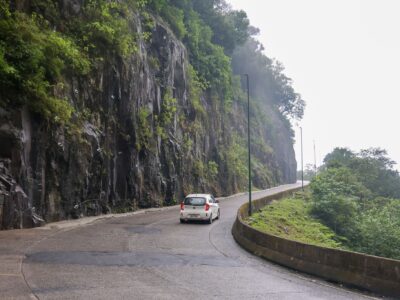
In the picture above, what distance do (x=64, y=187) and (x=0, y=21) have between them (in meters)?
8.47

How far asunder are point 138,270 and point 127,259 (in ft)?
5.53

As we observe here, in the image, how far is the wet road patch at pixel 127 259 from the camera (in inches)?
447

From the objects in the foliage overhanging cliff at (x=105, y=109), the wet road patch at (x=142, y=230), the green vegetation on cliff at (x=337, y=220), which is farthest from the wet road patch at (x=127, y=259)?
the green vegetation on cliff at (x=337, y=220)

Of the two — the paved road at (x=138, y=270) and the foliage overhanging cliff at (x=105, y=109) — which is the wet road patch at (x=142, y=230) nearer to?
the paved road at (x=138, y=270)

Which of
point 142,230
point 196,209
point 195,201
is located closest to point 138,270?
point 142,230

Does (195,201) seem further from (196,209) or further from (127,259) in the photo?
(127,259)

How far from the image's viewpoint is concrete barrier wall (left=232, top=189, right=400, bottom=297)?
346 inches

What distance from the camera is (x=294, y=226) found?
33500mm

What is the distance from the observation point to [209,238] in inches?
728

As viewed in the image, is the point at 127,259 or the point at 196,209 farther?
the point at 196,209

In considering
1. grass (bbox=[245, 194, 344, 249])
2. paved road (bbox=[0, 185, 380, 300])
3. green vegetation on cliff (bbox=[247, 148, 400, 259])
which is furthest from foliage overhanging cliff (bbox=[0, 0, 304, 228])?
green vegetation on cliff (bbox=[247, 148, 400, 259])

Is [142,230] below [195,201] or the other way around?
below

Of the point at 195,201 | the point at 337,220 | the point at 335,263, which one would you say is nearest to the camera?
the point at 335,263

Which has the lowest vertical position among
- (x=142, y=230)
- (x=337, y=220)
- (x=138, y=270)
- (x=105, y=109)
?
(x=337, y=220)
